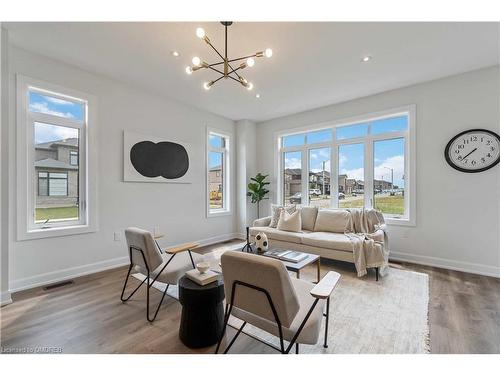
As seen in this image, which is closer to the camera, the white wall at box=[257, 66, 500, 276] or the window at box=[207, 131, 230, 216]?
the white wall at box=[257, 66, 500, 276]

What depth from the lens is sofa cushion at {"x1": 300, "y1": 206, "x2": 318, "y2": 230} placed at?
13.8 ft

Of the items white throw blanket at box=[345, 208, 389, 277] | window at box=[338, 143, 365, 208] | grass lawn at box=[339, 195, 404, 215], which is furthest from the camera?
window at box=[338, 143, 365, 208]

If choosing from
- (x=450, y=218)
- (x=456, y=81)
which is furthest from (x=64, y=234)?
(x=456, y=81)

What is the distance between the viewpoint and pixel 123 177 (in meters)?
3.58

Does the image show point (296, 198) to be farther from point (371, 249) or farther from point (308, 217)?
Answer: point (371, 249)

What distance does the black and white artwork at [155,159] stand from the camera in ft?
12.0

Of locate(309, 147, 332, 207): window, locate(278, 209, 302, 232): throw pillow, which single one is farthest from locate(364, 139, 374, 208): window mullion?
locate(278, 209, 302, 232): throw pillow

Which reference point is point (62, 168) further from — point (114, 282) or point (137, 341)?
point (137, 341)

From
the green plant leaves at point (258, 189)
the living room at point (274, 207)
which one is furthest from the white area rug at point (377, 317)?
the green plant leaves at point (258, 189)

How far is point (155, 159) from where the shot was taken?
3.98 m

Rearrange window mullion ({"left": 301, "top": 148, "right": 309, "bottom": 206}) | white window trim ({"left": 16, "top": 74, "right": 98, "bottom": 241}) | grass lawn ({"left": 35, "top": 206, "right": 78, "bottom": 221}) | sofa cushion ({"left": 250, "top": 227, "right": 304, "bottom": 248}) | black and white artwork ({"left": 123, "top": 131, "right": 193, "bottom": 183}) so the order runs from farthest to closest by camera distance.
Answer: window mullion ({"left": 301, "top": 148, "right": 309, "bottom": 206}), sofa cushion ({"left": 250, "top": 227, "right": 304, "bottom": 248}), black and white artwork ({"left": 123, "top": 131, "right": 193, "bottom": 183}), grass lawn ({"left": 35, "top": 206, "right": 78, "bottom": 221}), white window trim ({"left": 16, "top": 74, "right": 98, "bottom": 241})

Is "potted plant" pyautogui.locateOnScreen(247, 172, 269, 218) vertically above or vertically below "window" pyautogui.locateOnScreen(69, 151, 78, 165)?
below

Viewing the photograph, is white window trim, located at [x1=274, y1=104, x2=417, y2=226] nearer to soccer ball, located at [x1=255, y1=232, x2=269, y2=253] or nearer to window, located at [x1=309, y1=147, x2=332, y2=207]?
window, located at [x1=309, y1=147, x2=332, y2=207]

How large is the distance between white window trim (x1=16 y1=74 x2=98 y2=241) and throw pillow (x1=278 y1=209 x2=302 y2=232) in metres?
2.94
